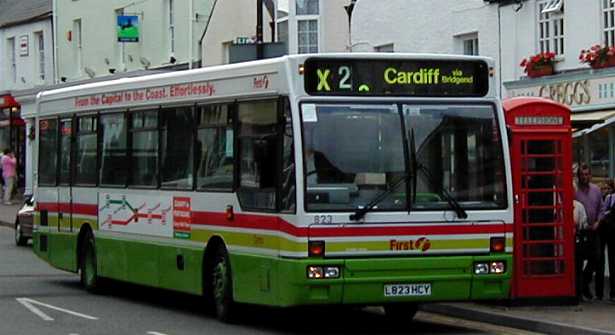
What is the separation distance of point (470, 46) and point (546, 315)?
1279cm

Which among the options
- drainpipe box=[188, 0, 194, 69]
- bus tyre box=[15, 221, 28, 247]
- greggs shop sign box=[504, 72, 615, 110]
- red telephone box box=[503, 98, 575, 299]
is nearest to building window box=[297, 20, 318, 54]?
drainpipe box=[188, 0, 194, 69]

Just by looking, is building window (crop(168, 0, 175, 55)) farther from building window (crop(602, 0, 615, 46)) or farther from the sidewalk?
the sidewalk

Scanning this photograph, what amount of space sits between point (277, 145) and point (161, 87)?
3780 millimetres

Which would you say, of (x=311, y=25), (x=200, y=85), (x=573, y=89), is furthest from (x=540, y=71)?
(x=311, y=25)

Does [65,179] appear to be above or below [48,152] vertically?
below

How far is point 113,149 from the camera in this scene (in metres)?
19.5

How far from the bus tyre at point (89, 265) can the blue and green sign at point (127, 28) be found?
24059mm

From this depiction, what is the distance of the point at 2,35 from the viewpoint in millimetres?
56562

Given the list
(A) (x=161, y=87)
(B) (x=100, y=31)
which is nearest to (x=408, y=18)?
(A) (x=161, y=87)

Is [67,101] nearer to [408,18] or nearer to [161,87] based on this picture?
[161,87]

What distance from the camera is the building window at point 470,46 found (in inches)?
1098

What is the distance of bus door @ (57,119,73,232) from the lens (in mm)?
21094

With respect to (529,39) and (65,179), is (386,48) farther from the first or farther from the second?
(65,179)

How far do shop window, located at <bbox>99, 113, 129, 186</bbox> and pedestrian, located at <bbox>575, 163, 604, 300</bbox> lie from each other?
6.06 meters
